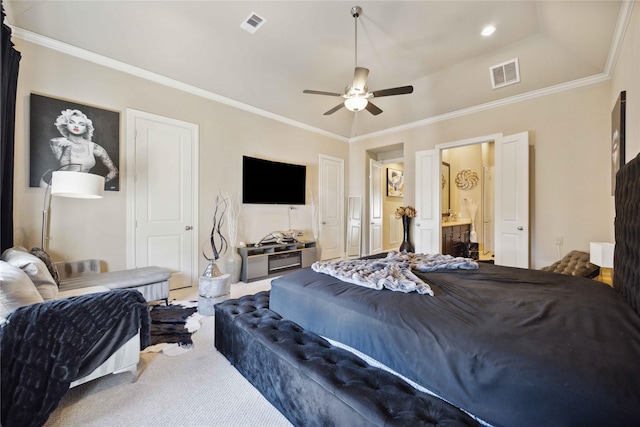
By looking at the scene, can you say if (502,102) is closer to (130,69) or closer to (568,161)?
(568,161)

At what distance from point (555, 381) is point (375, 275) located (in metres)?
1.02

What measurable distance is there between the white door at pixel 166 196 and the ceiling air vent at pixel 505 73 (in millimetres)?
4647

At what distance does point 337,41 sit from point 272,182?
8.12ft

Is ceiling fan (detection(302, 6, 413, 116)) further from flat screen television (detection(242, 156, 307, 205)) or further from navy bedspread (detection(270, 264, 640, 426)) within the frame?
navy bedspread (detection(270, 264, 640, 426))

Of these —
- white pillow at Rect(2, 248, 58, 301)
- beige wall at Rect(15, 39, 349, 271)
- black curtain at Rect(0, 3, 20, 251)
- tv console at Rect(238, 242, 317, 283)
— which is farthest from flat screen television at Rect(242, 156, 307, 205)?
white pillow at Rect(2, 248, 58, 301)

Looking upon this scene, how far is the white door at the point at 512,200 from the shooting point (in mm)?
3918

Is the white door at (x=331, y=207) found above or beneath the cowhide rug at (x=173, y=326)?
above

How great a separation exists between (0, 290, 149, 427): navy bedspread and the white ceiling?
3.13m

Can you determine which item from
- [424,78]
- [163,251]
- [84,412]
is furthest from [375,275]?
[424,78]

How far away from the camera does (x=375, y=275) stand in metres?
1.79

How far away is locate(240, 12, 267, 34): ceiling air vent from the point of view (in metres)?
3.12

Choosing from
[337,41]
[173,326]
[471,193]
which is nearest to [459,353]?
[173,326]

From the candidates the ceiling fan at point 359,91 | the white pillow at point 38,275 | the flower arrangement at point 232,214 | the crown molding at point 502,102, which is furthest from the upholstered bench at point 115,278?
the crown molding at point 502,102

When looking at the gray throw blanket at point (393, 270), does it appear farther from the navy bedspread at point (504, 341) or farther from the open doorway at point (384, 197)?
the open doorway at point (384, 197)
